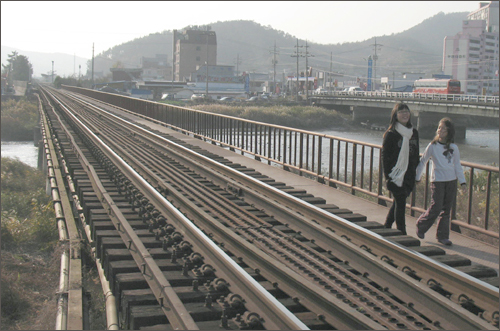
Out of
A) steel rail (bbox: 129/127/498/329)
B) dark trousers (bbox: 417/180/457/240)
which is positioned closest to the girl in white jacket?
dark trousers (bbox: 417/180/457/240)

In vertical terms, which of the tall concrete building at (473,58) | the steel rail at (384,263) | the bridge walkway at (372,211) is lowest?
the bridge walkway at (372,211)

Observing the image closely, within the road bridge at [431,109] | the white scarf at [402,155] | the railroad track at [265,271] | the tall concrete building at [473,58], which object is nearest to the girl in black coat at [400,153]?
the white scarf at [402,155]

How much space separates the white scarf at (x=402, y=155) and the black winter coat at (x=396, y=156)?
0.06m

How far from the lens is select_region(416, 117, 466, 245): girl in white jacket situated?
775cm

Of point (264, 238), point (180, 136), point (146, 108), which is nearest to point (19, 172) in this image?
point (146, 108)

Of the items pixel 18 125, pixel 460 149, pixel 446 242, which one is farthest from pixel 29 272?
pixel 18 125

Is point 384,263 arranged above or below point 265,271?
above

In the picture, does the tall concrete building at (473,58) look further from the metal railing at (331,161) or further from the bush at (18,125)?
the metal railing at (331,161)

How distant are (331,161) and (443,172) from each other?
5.82 meters

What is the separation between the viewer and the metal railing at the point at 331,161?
10048 mm

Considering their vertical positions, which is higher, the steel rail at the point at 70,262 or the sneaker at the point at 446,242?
the sneaker at the point at 446,242

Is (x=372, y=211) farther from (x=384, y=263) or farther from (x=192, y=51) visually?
(x=192, y=51)

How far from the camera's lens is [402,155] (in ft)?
24.9

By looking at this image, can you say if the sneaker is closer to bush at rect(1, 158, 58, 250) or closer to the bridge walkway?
the bridge walkway
